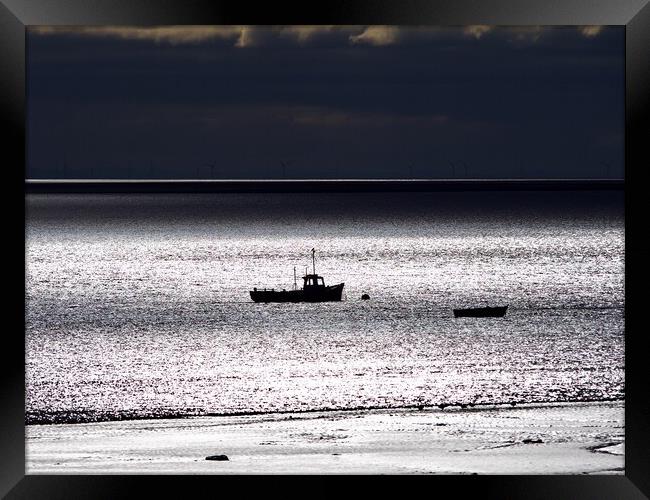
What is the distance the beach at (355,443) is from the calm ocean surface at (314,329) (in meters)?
1.29

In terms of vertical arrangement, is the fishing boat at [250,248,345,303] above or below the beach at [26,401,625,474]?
above

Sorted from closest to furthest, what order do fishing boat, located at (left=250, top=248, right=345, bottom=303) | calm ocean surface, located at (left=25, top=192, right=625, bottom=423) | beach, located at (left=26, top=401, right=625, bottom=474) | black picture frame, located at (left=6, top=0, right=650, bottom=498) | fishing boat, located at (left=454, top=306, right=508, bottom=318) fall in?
black picture frame, located at (left=6, top=0, right=650, bottom=498) < beach, located at (left=26, top=401, right=625, bottom=474) < calm ocean surface, located at (left=25, top=192, right=625, bottom=423) < fishing boat, located at (left=454, top=306, right=508, bottom=318) < fishing boat, located at (left=250, top=248, right=345, bottom=303)

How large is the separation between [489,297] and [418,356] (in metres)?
13.6

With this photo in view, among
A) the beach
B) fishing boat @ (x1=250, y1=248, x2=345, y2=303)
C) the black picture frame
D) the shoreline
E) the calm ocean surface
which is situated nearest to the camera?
the black picture frame

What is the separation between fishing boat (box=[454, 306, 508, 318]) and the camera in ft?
108

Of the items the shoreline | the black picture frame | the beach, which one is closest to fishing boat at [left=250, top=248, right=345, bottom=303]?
the shoreline

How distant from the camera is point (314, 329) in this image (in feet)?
101

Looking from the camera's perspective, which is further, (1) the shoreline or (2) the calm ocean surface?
(2) the calm ocean surface

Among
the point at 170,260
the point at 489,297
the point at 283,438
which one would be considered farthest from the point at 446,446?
the point at 170,260

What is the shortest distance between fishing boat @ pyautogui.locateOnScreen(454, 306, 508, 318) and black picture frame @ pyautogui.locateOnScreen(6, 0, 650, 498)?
30.1 meters

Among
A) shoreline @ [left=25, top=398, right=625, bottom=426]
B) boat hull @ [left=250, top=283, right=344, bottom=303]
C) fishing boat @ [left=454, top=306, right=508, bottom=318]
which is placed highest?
boat hull @ [left=250, top=283, right=344, bottom=303]

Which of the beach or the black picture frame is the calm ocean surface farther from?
the black picture frame
